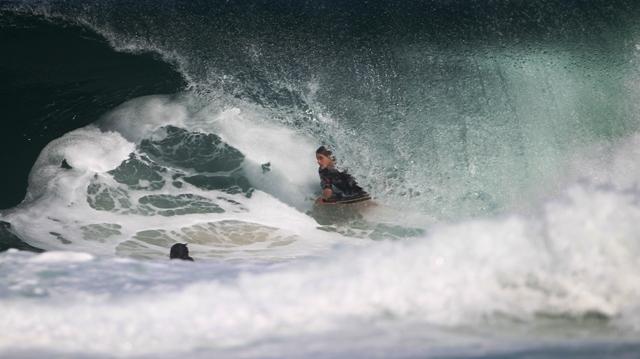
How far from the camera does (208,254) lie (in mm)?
7250

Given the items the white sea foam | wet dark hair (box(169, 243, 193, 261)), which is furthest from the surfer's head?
the white sea foam

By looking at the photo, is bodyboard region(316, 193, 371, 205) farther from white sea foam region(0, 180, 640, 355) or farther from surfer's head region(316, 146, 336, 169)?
white sea foam region(0, 180, 640, 355)

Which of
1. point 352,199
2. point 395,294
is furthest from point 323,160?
point 395,294

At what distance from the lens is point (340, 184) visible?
26.1 ft

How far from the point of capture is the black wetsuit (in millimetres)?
7914

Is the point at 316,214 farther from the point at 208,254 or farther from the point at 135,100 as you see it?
the point at 135,100

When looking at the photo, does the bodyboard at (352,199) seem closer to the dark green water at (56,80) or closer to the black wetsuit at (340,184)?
the black wetsuit at (340,184)

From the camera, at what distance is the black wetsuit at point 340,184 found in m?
7.91

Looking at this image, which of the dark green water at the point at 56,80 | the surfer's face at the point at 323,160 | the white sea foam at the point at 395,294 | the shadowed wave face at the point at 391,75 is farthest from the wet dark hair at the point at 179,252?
the dark green water at the point at 56,80

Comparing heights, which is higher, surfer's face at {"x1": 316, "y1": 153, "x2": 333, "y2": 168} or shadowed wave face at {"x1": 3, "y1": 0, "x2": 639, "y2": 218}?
shadowed wave face at {"x1": 3, "y1": 0, "x2": 639, "y2": 218}

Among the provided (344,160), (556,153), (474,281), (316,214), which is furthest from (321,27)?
(474,281)

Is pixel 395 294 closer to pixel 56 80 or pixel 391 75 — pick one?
pixel 391 75

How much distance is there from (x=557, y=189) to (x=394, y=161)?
189 cm

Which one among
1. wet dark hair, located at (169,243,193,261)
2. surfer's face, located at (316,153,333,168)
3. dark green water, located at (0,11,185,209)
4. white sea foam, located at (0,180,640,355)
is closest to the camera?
white sea foam, located at (0,180,640,355)
